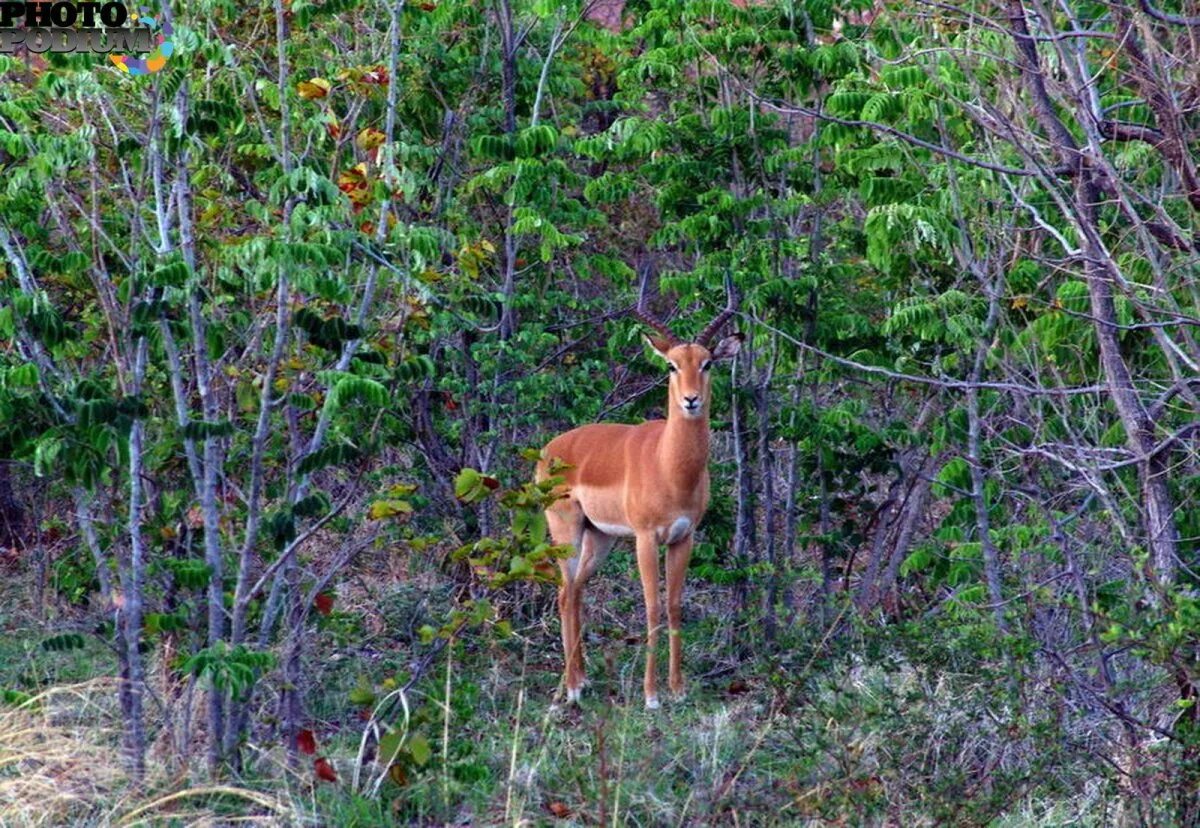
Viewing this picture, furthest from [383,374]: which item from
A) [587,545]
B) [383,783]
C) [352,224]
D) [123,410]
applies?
[587,545]

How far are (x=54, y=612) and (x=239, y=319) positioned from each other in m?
3.72

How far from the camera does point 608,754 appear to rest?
6949mm

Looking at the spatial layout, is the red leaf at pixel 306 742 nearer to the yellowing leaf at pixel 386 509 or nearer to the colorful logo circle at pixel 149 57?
the yellowing leaf at pixel 386 509

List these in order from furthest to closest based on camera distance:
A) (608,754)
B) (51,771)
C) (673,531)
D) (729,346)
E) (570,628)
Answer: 1. (570,628)
2. (673,531)
3. (729,346)
4. (608,754)
5. (51,771)

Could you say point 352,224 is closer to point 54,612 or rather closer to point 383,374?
point 383,374

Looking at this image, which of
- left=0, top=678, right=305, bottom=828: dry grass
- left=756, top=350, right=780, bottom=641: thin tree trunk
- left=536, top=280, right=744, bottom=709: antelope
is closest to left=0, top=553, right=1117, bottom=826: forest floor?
left=0, top=678, right=305, bottom=828: dry grass

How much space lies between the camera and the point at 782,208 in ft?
30.2

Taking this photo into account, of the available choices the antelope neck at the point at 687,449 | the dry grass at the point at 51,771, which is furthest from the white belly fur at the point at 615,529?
the dry grass at the point at 51,771

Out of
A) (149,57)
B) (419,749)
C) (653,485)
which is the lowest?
(653,485)

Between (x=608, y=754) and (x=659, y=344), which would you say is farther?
(x=659, y=344)

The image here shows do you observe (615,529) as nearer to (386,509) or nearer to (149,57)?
(386,509)

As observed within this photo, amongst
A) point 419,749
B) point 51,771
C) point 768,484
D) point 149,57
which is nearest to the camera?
point 419,749

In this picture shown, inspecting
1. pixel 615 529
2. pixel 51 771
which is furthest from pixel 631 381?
pixel 51 771

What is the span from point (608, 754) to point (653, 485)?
99.7 inches
